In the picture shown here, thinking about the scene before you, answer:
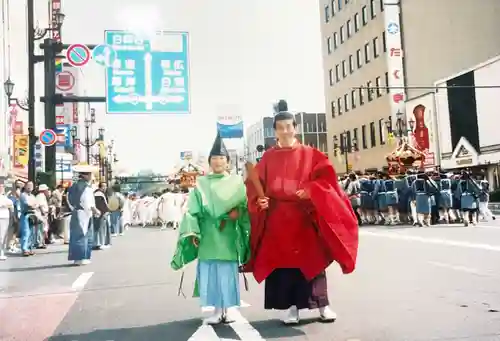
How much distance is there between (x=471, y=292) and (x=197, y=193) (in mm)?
3195

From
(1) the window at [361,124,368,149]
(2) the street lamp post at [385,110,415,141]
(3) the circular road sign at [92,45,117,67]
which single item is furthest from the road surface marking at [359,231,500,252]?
(1) the window at [361,124,368,149]

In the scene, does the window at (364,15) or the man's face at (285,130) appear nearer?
the man's face at (285,130)

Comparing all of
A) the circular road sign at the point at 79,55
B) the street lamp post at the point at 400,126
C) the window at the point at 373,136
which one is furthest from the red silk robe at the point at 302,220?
the window at the point at 373,136

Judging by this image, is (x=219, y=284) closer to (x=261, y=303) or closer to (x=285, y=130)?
(x=261, y=303)

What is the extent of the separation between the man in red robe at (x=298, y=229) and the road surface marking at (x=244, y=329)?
0.26 metres

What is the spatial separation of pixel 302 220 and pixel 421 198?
40.3ft

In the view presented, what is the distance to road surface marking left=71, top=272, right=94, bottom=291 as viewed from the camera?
7727 mm

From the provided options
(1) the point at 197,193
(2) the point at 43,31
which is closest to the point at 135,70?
(2) the point at 43,31

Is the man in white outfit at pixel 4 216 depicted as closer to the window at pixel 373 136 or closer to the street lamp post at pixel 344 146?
the window at pixel 373 136

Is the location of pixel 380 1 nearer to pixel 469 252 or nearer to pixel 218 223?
pixel 469 252

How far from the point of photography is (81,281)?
831 centimetres

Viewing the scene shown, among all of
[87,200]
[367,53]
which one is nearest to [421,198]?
[87,200]

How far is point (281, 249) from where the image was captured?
483cm

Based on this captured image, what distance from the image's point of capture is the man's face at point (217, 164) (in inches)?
204
